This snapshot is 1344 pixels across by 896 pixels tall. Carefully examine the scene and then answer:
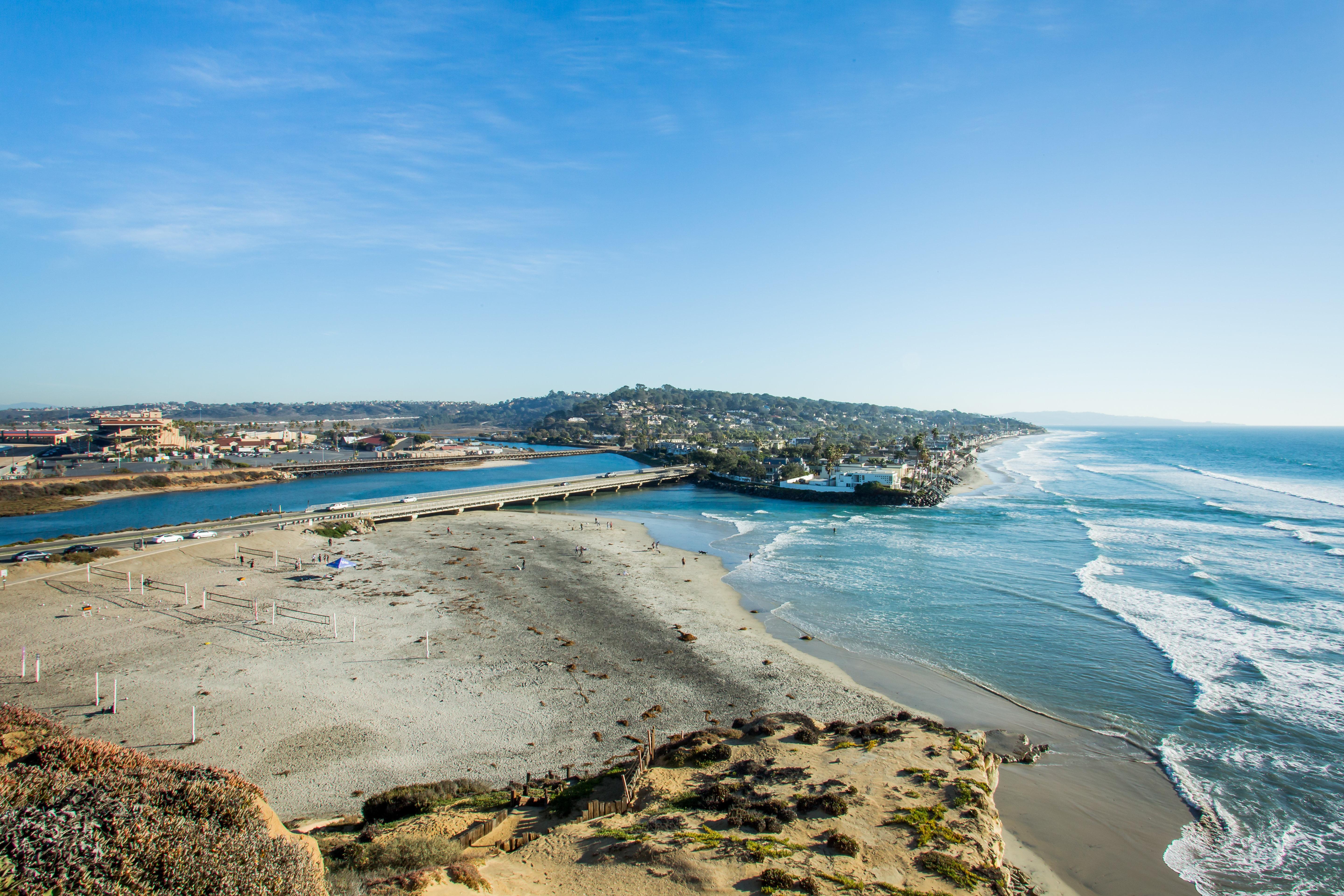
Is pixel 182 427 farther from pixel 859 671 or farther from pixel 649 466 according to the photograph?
pixel 859 671

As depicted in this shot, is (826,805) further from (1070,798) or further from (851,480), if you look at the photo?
(851,480)

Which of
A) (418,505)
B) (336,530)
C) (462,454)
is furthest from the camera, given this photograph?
(462,454)

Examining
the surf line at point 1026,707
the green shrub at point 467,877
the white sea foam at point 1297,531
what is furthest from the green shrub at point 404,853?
the white sea foam at point 1297,531

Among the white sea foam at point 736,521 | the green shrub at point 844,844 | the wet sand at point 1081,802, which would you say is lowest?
the white sea foam at point 736,521

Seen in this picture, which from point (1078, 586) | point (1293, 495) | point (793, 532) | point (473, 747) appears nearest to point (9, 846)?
point (473, 747)

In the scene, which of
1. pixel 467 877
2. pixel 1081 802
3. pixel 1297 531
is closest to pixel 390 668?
pixel 467 877

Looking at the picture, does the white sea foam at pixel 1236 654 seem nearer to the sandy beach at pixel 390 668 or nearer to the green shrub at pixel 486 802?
the sandy beach at pixel 390 668
